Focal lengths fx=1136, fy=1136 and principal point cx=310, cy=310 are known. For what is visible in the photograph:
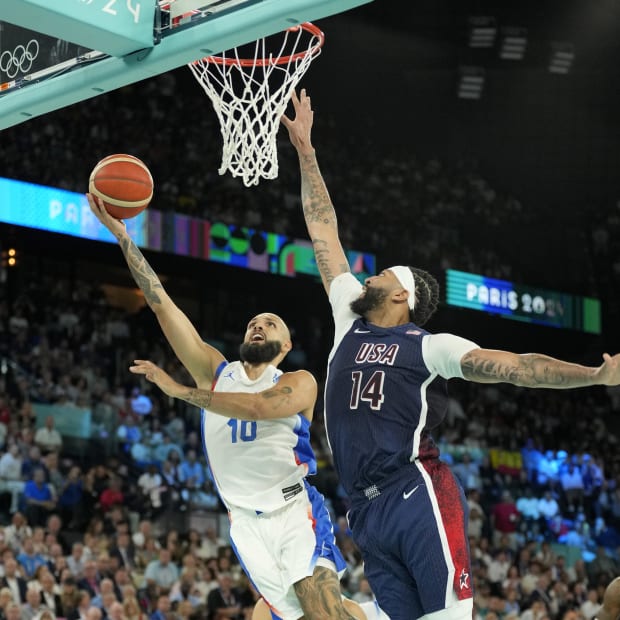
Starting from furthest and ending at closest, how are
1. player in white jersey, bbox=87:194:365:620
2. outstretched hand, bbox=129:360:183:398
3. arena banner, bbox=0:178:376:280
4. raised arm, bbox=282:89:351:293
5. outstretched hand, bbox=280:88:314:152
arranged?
arena banner, bbox=0:178:376:280, outstretched hand, bbox=280:88:314:152, player in white jersey, bbox=87:194:365:620, raised arm, bbox=282:89:351:293, outstretched hand, bbox=129:360:183:398

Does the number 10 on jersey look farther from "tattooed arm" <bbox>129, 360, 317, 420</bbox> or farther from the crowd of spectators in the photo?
the crowd of spectators

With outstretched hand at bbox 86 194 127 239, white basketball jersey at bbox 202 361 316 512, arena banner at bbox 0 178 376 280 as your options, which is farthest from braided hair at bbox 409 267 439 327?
arena banner at bbox 0 178 376 280

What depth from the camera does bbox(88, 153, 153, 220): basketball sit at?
5.93m

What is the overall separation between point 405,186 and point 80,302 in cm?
806

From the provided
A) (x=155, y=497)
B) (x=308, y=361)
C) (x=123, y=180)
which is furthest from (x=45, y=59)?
(x=308, y=361)

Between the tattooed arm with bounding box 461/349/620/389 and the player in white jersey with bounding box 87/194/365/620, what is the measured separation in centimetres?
156

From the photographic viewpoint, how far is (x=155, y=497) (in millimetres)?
14234

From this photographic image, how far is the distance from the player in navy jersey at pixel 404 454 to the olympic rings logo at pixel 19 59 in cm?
273

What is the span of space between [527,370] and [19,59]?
3633mm

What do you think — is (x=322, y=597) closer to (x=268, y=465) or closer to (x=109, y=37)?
(x=268, y=465)

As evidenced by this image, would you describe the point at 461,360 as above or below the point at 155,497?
above

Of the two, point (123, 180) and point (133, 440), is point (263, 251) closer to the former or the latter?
point (133, 440)

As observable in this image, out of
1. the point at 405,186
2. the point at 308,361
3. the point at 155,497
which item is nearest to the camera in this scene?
the point at 155,497

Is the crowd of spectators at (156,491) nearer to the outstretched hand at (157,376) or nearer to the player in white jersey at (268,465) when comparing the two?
the player in white jersey at (268,465)
